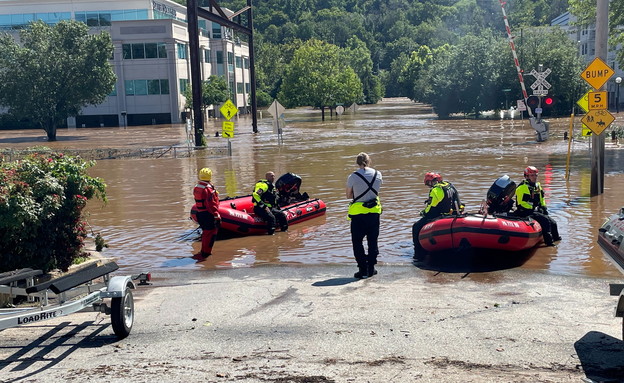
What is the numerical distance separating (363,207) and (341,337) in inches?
134

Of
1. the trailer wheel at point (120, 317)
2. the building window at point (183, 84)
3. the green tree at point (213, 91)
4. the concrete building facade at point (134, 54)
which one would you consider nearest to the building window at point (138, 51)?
the concrete building facade at point (134, 54)

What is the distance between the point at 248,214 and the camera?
599 inches

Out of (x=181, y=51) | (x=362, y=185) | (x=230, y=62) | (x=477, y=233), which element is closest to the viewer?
(x=362, y=185)

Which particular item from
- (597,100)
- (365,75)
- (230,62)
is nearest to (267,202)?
(597,100)

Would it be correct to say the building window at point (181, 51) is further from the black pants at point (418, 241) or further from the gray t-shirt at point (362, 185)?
the gray t-shirt at point (362, 185)

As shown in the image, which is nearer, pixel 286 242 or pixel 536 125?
pixel 286 242

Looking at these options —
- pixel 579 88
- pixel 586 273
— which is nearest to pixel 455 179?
pixel 586 273

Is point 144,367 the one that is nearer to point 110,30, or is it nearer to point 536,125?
point 536,125

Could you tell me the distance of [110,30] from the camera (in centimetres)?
7144

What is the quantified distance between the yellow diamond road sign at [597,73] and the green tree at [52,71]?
45257 millimetres

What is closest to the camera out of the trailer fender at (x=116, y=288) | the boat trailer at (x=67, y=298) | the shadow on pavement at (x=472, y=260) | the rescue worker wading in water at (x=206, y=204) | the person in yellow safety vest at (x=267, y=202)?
the boat trailer at (x=67, y=298)

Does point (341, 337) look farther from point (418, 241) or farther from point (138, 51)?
point (138, 51)

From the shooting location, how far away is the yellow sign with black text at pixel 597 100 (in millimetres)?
16188

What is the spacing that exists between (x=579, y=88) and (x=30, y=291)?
208 feet
